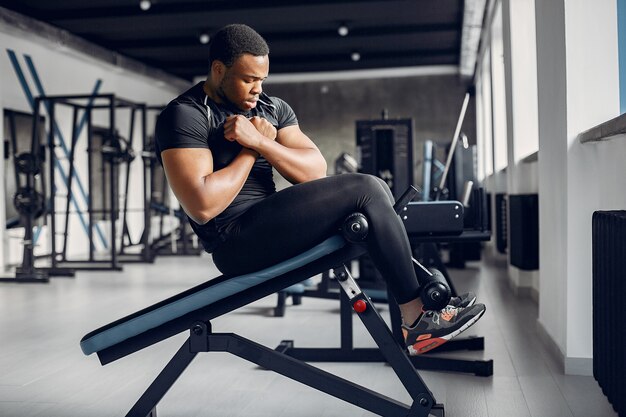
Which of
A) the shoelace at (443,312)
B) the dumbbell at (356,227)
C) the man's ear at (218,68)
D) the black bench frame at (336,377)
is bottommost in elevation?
the black bench frame at (336,377)

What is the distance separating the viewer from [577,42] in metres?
2.67

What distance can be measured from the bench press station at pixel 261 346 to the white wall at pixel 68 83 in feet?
19.7

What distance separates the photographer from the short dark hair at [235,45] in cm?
203

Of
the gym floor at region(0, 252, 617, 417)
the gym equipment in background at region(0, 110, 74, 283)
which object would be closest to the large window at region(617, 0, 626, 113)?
the gym floor at region(0, 252, 617, 417)

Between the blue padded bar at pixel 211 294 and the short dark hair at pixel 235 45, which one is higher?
the short dark hair at pixel 235 45

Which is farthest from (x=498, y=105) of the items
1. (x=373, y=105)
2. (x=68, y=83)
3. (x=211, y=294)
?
(x=211, y=294)

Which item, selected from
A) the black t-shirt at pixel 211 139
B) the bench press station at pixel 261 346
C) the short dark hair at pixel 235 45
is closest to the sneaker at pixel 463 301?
the bench press station at pixel 261 346

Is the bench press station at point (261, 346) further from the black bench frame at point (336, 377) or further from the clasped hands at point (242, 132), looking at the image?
the clasped hands at point (242, 132)

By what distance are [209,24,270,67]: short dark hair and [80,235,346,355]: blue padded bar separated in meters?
0.59

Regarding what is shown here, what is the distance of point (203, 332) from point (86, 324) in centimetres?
228

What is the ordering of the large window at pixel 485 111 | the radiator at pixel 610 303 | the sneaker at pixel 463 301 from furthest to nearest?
the large window at pixel 485 111 → the sneaker at pixel 463 301 → the radiator at pixel 610 303

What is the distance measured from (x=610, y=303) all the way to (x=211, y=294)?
44.1 inches

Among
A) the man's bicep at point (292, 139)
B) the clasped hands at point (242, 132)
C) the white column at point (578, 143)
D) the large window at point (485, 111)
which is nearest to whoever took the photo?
the clasped hands at point (242, 132)

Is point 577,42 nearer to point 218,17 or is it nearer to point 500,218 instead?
point 500,218
